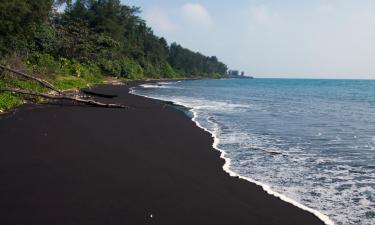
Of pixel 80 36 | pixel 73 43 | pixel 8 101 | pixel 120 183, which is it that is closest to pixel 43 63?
pixel 73 43

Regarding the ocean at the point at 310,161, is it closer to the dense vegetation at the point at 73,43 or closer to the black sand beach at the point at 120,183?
the black sand beach at the point at 120,183

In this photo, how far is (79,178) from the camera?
8289mm

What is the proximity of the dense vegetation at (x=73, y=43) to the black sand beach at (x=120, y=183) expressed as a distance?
7.83 meters

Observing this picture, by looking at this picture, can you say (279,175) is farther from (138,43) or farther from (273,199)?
(138,43)

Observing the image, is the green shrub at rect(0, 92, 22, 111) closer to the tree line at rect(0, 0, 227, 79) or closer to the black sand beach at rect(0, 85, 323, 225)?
the black sand beach at rect(0, 85, 323, 225)

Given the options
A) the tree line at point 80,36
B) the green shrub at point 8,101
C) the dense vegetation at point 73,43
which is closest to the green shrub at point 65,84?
the dense vegetation at point 73,43

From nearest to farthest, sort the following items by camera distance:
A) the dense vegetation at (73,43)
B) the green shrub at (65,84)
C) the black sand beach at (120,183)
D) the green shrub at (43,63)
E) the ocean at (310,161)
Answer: the black sand beach at (120,183) < the ocean at (310,161) < the dense vegetation at (73,43) < the green shrub at (65,84) < the green shrub at (43,63)

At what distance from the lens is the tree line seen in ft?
93.7

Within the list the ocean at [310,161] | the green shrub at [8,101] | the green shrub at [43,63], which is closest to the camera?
the ocean at [310,161]

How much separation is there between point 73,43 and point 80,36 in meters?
2.60

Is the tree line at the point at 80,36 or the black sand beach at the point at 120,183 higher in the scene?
the tree line at the point at 80,36

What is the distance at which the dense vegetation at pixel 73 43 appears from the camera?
2755 centimetres

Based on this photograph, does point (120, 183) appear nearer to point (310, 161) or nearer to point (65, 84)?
point (310, 161)

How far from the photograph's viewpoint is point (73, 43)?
58594 mm
